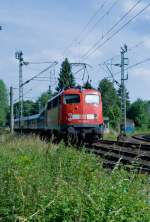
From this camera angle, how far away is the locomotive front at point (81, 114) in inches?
1030

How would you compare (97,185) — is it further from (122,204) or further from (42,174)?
(42,174)

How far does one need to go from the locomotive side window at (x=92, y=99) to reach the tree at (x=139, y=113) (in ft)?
314

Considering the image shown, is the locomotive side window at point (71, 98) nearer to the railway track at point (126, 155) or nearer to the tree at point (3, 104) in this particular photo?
the railway track at point (126, 155)

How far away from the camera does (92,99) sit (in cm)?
2716

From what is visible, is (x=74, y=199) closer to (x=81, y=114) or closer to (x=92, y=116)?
(x=81, y=114)

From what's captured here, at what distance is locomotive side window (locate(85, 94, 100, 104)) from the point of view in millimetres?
26953

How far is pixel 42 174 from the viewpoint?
25.0 feet

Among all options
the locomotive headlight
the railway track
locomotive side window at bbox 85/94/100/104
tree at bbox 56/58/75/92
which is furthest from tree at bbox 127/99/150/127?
the railway track

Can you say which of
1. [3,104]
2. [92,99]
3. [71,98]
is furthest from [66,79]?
[3,104]

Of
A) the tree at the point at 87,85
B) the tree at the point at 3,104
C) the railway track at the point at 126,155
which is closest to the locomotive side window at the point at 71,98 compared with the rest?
the tree at the point at 87,85

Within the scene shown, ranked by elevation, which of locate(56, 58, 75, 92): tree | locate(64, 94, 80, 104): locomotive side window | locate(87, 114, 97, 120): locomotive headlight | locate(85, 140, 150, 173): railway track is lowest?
locate(85, 140, 150, 173): railway track

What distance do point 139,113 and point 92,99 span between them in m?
97.6

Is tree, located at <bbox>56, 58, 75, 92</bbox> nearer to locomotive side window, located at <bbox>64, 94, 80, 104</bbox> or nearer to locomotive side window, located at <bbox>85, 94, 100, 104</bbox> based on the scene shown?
locomotive side window, located at <bbox>85, 94, 100, 104</bbox>

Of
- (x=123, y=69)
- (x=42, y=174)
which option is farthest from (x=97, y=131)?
(x=123, y=69)
